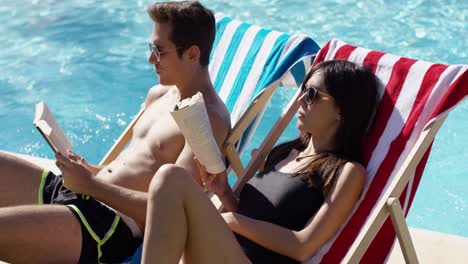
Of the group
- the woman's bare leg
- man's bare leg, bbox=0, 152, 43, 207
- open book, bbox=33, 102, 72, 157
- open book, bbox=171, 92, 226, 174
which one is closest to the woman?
the woman's bare leg

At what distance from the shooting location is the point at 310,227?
3160 mm

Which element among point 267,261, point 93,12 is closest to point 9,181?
point 267,261

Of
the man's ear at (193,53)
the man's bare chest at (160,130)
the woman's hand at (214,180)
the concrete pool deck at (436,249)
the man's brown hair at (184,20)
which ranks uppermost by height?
the man's brown hair at (184,20)

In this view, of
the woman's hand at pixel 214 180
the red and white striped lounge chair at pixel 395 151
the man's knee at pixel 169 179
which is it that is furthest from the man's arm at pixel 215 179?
the red and white striped lounge chair at pixel 395 151

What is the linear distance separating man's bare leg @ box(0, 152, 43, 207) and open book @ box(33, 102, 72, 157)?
38 cm

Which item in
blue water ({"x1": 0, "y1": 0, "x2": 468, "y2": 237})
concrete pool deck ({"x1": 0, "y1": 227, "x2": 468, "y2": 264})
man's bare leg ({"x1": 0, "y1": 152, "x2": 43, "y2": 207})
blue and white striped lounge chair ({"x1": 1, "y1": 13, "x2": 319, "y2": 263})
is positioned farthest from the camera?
blue water ({"x1": 0, "y1": 0, "x2": 468, "y2": 237})

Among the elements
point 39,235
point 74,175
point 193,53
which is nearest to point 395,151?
point 193,53

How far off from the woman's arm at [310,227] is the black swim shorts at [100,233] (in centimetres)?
52

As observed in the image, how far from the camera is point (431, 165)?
622cm

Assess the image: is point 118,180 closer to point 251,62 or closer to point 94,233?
point 94,233

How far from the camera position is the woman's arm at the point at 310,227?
314cm

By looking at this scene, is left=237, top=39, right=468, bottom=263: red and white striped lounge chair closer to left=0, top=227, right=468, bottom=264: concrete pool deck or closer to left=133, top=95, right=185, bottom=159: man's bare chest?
left=0, top=227, right=468, bottom=264: concrete pool deck

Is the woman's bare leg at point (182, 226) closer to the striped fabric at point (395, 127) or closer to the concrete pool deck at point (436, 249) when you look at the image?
the striped fabric at point (395, 127)

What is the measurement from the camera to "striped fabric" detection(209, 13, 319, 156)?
414cm
